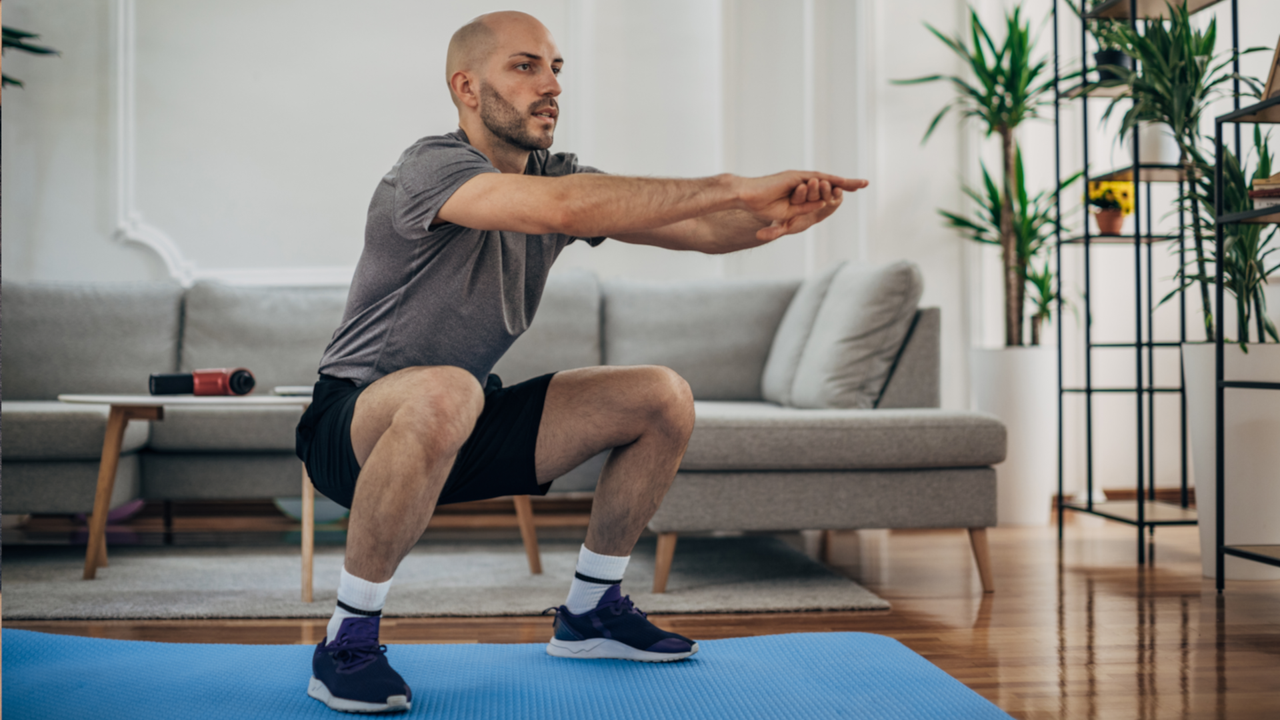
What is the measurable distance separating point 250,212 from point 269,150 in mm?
257

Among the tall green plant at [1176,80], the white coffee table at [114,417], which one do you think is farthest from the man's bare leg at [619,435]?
the tall green plant at [1176,80]

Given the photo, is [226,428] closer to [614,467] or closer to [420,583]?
[420,583]

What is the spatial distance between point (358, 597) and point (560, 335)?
5.96 ft

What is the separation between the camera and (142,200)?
3697 millimetres

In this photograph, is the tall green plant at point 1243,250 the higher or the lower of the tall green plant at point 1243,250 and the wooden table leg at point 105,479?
the higher

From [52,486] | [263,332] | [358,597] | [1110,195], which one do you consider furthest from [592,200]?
[1110,195]

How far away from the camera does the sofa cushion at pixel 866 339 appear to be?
244cm

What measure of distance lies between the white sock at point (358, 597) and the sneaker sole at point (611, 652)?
37 cm

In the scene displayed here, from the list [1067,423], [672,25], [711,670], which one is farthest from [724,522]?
[672,25]

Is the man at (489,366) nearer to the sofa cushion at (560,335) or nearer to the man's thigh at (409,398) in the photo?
the man's thigh at (409,398)

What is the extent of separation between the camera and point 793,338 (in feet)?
9.25

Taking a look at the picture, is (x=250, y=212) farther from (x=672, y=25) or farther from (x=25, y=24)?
(x=672, y=25)

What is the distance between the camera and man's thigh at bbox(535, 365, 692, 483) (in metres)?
1.47

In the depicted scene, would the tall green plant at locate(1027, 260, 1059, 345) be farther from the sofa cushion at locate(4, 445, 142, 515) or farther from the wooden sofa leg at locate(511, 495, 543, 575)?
the sofa cushion at locate(4, 445, 142, 515)
